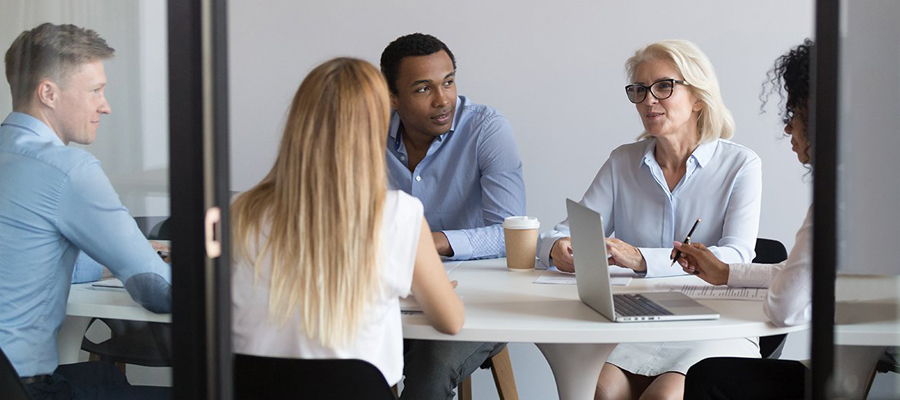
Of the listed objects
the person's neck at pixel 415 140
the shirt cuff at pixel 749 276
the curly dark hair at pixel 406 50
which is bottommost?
the shirt cuff at pixel 749 276

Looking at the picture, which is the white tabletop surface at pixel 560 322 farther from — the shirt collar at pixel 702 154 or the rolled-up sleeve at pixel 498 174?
the rolled-up sleeve at pixel 498 174

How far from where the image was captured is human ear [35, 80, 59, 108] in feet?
5.88

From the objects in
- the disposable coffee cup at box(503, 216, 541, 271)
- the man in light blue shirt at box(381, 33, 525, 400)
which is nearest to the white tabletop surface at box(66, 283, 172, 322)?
the disposable coffee cup at box(503, 216, 541, 271)

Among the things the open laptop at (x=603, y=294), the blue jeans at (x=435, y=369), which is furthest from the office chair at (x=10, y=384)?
the open laptop at (x=603, y=294)

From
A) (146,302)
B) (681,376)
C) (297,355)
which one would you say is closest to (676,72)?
(681,376)

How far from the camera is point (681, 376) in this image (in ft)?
8.44

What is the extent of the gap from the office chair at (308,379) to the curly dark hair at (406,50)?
77.5 inches

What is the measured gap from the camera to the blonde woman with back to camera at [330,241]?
179cm

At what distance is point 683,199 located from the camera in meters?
2.89

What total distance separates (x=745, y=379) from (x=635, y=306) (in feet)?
1.25

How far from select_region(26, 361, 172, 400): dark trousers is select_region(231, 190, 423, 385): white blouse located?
23 cm

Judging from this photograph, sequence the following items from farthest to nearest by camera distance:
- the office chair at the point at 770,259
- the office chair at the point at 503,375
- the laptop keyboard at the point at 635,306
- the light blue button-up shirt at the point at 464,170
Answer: the light blue button-up shirt at the point at 464,170 → the office chair at the point at 503,375 → the office chair at the point at 770,259 → the laptop keyboard at the point at 635,306

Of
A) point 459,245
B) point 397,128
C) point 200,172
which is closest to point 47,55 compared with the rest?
point 200,172

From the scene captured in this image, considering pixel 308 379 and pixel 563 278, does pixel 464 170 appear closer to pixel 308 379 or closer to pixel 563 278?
pixel 563 278
